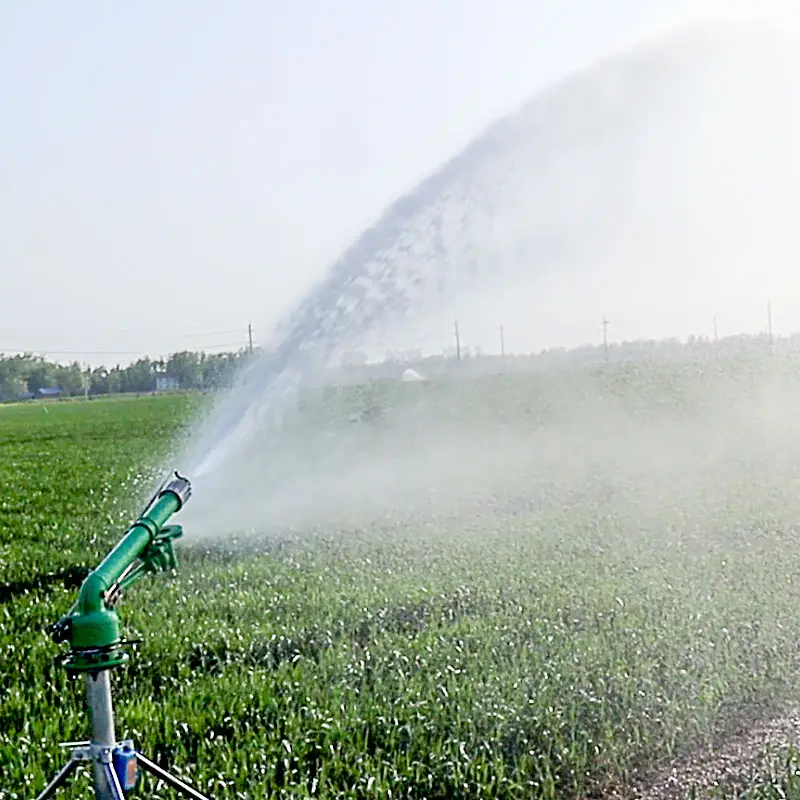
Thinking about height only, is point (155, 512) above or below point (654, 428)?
above

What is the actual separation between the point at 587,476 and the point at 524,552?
6.94 m

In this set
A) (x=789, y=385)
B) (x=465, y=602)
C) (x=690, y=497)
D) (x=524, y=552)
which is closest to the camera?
(x=465, y=602)

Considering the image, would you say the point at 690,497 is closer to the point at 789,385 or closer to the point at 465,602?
the point at 465,602

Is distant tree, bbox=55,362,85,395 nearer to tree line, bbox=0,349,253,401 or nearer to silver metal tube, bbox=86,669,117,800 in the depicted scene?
tree line, bbox=0,349,253,401

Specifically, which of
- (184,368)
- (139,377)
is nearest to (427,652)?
(184,368)

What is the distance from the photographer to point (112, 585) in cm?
256

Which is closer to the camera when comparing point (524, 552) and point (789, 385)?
point (524, 552)

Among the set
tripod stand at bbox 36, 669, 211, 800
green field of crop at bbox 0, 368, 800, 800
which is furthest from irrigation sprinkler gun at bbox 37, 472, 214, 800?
green field of crop at bbox 0, 368, 800, 800

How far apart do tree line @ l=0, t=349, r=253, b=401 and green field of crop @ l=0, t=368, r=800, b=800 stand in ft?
195

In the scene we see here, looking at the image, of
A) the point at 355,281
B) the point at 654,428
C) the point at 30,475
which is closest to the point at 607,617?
the point at 355,281

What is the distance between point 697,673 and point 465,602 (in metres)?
Result: 1.91

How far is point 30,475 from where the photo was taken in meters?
18.8

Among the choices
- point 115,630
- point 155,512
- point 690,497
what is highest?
point 155,512

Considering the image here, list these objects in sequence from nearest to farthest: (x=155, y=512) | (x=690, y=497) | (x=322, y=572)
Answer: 1. (x=155, y=512)
2. (x=322, y=572)
3. (x=690, y=497)
